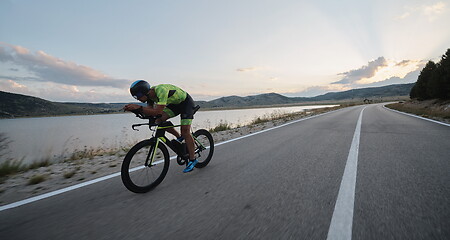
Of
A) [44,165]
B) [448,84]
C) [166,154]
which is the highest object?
[448,84]

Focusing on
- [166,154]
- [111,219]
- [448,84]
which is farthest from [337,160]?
[448,84]

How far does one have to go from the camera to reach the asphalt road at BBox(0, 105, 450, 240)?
5.40ft

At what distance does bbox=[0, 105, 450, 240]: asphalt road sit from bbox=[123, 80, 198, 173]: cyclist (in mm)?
688

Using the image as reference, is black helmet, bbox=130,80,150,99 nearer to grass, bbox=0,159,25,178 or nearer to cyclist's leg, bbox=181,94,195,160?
cyclist's leg, bbox=181,94,195,160

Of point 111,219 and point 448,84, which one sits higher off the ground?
point 448,84

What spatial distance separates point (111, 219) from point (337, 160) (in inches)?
151

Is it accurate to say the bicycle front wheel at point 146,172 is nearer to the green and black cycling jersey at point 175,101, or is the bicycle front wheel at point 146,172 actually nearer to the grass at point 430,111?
the green and black cycling jersey at point 175,101

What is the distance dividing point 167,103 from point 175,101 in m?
0.16

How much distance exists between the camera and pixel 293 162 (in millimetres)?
3641

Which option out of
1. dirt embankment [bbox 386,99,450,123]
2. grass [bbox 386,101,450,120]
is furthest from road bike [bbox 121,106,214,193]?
grass [bbox 386,101,450,120]

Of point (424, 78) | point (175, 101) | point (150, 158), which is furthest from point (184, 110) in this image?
point (424, 78)

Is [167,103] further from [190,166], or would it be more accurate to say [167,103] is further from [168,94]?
[190,166]

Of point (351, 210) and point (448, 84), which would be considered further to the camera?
point (448, 84)

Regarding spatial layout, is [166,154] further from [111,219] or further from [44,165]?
[44,165]
